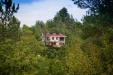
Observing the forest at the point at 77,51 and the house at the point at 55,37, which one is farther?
the house at the point at 55,37

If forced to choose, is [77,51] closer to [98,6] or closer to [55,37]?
[98,6]

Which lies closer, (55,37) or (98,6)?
(98,6)

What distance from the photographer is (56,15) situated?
503 ft

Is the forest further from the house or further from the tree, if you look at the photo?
the house

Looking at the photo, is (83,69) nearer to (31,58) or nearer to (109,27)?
(109,27)

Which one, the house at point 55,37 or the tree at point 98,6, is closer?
the tree at point 98,6

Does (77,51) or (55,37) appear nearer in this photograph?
(77,51)

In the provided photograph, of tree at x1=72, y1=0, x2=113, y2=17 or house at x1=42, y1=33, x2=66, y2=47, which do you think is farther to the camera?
house at x1=42, y1=33, x2=66, y2=47

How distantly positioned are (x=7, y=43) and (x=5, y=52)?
100 inches

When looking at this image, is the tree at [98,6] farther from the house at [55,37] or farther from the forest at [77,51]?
the house at [55,37]

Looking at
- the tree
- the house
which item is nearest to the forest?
the tree

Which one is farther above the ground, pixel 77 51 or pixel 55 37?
pixel 55 37

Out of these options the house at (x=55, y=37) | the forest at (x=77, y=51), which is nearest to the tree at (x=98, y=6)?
the forest at (x=77, y=51)

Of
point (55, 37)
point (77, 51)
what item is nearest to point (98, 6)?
point (77, 51)
